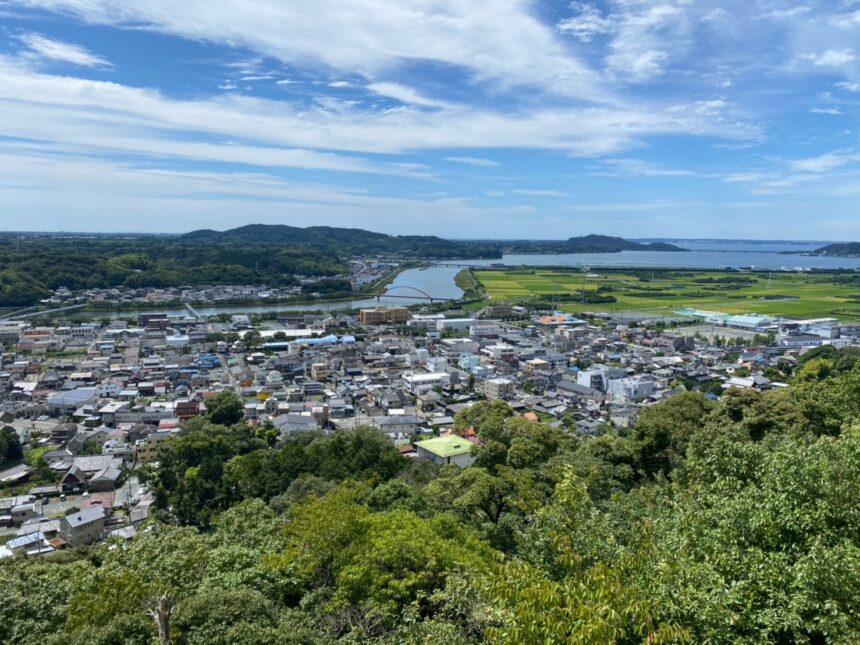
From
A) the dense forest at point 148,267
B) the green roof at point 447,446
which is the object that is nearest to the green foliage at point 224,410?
the green roof at point 447,446

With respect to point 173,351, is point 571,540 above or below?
above

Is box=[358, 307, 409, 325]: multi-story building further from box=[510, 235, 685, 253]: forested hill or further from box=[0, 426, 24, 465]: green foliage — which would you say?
box=[510, 235, 685, 253]: forested hill

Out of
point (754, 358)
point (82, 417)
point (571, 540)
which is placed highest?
point (571, 540)

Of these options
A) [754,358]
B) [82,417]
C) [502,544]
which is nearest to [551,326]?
[754,358]

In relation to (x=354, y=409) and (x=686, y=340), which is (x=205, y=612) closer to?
(x=354, y=409)

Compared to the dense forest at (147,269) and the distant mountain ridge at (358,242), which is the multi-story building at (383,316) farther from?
the distant mountain ridge at (358,242)

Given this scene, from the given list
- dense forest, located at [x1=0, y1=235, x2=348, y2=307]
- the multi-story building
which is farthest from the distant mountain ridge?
the multi-story building
